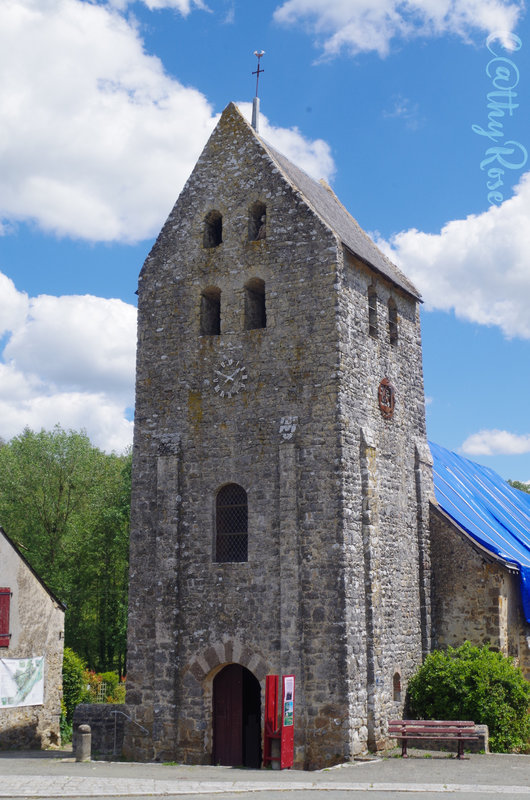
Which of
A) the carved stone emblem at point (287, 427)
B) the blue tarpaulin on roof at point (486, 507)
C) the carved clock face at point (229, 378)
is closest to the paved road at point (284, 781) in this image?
the blue tarpaulin on roof at point (486, 507)

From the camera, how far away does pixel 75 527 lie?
1400 inches

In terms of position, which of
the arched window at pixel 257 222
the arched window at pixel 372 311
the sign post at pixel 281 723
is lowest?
the sign post at pixel 281 723

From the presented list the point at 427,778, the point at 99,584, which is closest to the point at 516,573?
the point at 427,778

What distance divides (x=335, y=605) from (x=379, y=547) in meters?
2.03

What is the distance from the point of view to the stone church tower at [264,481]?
15898 millimetres

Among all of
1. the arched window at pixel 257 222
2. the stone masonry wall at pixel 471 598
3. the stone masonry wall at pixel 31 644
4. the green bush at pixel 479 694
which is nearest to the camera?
the green bush at pixel 479 694

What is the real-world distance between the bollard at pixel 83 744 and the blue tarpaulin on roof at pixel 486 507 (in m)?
9.39

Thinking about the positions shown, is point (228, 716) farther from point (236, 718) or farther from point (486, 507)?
point (486, 507)

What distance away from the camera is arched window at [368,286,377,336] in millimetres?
18688

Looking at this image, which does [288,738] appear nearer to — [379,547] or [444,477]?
[379,547]

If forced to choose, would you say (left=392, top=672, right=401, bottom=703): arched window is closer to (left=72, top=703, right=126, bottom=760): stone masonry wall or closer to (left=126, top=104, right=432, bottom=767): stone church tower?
(left=126, top=104, right=432, bottom=767): stone church tower

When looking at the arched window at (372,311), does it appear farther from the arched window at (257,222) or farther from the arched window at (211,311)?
the arched window at (211,311)

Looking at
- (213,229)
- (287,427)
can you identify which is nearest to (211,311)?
(213,229)

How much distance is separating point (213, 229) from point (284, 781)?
12101 millimetres
